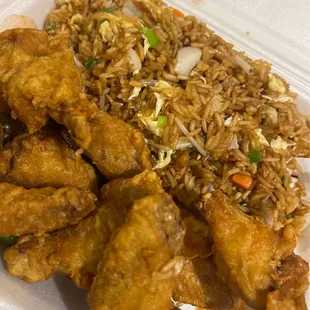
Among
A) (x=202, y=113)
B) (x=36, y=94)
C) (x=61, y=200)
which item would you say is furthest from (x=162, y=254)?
(x=202, y=113)

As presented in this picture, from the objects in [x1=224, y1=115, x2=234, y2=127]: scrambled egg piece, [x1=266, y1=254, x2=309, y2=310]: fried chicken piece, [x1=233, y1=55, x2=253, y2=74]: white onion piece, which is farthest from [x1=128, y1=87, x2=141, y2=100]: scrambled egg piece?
[x1=266, y1=254, x2=309, y2=310]: fried chicken piece

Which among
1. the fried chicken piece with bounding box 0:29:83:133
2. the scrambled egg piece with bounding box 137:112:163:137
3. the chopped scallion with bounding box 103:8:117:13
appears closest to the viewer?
the fried chicken piece with bounding box 0:29:83:133

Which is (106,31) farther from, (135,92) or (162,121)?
(162,121)

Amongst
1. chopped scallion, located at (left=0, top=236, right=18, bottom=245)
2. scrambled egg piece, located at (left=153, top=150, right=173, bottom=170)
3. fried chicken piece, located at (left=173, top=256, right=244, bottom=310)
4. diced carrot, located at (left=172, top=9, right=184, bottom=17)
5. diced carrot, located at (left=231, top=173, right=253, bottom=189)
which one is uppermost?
diced carrot, located at (left=172, top=9, right=184, bottom=17)

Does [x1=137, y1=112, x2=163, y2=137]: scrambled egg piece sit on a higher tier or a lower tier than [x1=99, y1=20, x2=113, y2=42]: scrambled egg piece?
lower

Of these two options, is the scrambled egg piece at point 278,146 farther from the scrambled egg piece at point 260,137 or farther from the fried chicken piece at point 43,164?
the fried chicken piece at point 43,164

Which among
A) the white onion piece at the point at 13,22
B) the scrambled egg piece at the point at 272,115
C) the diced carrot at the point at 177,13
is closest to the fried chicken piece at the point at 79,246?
the scrambled egg piece at the point at 272,115

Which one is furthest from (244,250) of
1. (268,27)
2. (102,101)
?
(268,27)

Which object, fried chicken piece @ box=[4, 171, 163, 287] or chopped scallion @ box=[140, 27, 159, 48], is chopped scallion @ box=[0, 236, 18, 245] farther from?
chopped scallion @ box=[140, 27, 159, 48]
